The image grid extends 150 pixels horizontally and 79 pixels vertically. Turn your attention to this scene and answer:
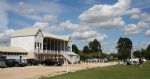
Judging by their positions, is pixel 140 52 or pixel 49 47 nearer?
pixel 49 47

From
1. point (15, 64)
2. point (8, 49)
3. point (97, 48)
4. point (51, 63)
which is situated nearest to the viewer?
point (15, 64)

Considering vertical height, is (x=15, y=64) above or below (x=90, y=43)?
below

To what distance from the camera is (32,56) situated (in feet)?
244

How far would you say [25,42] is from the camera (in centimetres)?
7738

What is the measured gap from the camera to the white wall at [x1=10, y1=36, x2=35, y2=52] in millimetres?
75688

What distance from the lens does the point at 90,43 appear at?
183250 mm

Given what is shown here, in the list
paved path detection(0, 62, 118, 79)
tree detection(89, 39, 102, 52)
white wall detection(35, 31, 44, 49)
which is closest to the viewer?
paved path detection(0, 62, 118, 79)

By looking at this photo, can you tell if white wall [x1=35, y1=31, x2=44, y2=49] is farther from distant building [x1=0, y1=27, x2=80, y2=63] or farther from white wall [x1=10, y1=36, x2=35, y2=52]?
white wall [x1=10, y1=36, x2=35, y2=52]

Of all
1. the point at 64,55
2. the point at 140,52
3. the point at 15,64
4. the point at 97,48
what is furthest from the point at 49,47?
the point at 97,48

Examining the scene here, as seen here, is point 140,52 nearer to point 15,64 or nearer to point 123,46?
point 123,46

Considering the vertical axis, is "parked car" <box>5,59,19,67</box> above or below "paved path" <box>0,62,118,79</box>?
above

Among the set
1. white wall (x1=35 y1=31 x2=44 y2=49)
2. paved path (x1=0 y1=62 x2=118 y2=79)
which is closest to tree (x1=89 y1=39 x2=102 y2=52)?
white wall (x1=35 y1=31 x2=44 y2=49)

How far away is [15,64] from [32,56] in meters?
18.1

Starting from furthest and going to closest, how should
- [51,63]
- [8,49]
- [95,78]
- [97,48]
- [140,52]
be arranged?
1. [97,48]
2. [140,52]
3. [8,49]
4. [51,63]
5. [95,78]
